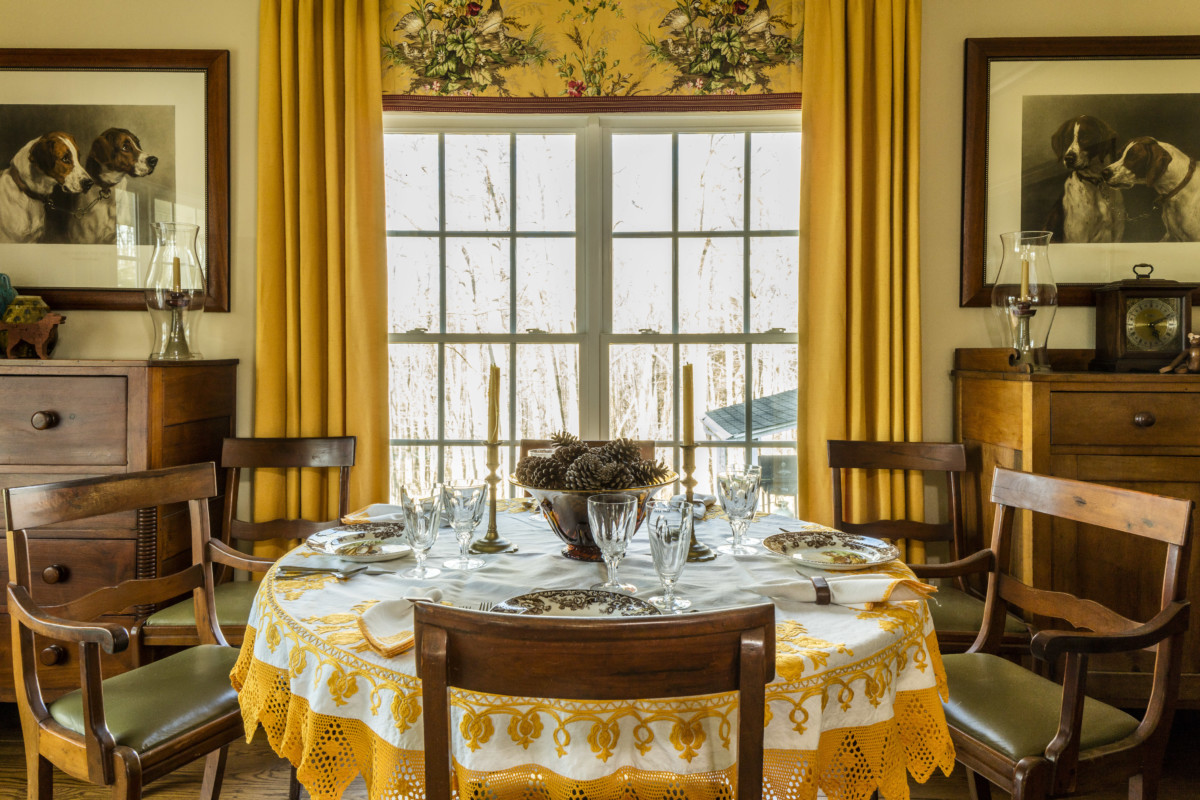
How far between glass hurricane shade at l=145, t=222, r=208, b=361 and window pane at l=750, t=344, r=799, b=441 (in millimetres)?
2123

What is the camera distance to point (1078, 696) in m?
1.37

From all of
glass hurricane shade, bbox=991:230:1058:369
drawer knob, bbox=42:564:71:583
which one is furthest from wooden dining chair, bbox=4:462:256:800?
glass hurricane shade, bbox=991:230:1058:369

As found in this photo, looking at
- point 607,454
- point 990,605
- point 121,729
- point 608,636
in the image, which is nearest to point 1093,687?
point 990,605

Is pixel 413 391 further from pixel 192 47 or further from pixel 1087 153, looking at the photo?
pixel 1087 153

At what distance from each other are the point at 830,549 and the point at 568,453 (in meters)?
0.59

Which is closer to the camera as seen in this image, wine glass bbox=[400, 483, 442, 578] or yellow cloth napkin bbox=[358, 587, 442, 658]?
yellow cloth napkin bbox=[358, 587, 442, 658]

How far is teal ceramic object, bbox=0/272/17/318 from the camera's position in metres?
2.70

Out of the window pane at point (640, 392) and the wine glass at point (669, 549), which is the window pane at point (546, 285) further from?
the wine glass at point (669, 549)


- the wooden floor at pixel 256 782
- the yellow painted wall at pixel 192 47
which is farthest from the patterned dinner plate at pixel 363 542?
the yellow painted wall at pixel 192 47

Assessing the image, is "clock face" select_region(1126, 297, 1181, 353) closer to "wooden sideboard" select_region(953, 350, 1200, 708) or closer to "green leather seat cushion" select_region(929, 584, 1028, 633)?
"wooden sideboard" select_region(953, 350, 1200, 708)

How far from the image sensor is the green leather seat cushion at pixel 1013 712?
1.47 metres

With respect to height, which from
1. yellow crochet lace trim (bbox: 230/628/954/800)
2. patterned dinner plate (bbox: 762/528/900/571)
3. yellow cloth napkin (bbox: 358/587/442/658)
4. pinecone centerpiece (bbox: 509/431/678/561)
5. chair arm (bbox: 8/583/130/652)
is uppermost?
pinecone centerpiece (bbox: 509/431/678/561)

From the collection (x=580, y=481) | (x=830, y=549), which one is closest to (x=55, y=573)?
(x=580, y=481)

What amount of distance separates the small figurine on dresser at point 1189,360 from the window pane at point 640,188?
1770 millimetres
